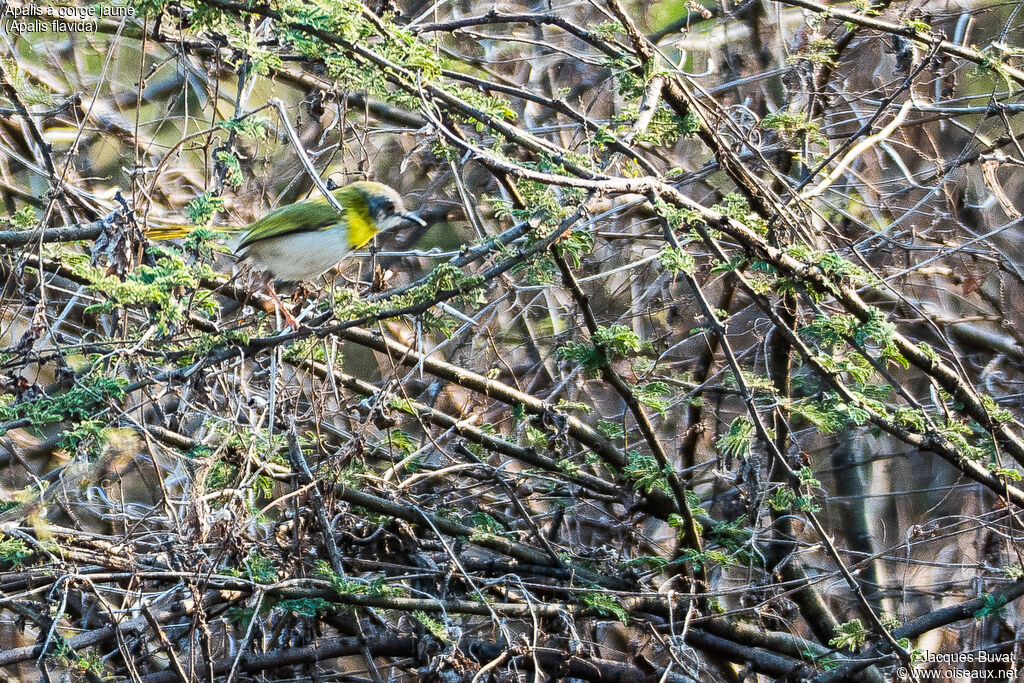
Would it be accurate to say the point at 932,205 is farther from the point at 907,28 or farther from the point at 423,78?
the point at 423,78

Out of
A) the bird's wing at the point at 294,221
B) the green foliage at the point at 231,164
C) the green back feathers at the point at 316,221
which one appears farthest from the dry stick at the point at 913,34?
the green foliage at the point at 231,164

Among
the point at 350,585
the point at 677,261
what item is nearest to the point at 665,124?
the point at 677,261

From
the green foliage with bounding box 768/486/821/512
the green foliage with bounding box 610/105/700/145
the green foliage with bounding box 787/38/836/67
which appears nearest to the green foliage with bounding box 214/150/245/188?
the green foliage with bounding box 610/105/700/145

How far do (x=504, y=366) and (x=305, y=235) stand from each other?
141 centimetres

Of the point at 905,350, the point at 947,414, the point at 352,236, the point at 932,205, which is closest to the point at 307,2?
the point at 352,236

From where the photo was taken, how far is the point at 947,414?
3.41 meters

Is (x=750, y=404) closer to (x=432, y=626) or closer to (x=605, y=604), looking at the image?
(x=605, y=604)

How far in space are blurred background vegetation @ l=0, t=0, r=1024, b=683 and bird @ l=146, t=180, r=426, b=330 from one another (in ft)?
0.55

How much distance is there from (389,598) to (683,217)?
170 centimetres

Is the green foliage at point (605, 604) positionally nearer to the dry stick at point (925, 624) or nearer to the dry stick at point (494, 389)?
the dry stick at point (494, 389)

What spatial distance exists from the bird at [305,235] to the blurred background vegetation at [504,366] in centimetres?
17

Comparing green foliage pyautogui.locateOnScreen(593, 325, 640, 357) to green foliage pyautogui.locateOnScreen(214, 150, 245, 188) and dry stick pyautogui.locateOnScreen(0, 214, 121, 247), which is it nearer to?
green foliage pyautogui.locateOnScreen(214, 150, 245, 188)

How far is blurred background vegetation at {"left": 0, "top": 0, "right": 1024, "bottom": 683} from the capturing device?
2.93 meters

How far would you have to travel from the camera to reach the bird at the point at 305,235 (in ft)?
12.3
